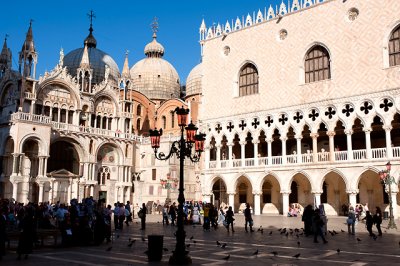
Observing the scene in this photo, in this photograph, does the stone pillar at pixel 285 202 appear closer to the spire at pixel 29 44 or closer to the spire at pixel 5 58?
the spire at pixel 29 44

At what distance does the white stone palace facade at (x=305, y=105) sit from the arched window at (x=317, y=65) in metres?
0.06

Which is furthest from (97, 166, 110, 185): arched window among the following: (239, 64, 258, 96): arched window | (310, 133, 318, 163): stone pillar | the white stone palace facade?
(310, 133, 318, 163): stone pillar

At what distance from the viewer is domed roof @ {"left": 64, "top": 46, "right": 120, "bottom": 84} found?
137ft

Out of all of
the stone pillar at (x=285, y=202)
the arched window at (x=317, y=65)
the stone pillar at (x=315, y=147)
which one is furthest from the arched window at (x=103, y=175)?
the arched window at (x=317, y=65)

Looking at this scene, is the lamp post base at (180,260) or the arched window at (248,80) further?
the arched window at (248,80)

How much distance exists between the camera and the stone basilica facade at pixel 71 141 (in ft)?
95.9

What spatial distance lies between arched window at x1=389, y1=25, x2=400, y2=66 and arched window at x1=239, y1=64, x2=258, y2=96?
912cm

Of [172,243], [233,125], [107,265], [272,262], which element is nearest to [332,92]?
[233,125]

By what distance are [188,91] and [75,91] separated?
15.1 metres

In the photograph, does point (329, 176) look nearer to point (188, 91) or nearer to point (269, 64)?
point (269, 64)

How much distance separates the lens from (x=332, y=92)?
25500mm

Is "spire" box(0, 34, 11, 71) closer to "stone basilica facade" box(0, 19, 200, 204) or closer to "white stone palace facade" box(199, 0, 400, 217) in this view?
"stone basilica facade" box(0, 19, 200, 204)

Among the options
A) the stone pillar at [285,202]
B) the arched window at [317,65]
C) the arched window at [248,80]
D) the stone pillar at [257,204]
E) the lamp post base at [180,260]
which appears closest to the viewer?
the lamp post base at [180,260]

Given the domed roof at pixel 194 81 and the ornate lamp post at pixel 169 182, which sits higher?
the domed roof at pixel 194 81
